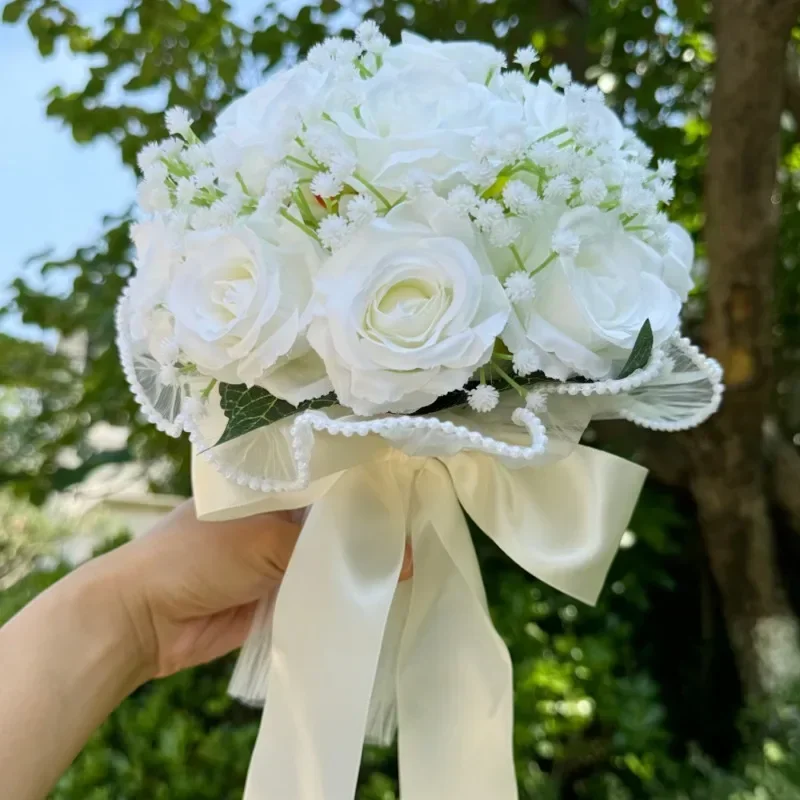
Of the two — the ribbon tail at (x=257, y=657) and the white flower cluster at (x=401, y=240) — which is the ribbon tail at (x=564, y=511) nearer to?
the white flower cluster at (x=401, y=240)

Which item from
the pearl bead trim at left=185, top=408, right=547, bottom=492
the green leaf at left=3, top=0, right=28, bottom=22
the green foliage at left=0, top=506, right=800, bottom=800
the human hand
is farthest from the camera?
the green leaf at left=3, top=0, right=28, bottom=22

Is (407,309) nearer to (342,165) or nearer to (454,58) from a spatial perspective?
(342,165)

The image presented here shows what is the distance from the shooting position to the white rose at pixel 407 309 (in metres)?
0.39

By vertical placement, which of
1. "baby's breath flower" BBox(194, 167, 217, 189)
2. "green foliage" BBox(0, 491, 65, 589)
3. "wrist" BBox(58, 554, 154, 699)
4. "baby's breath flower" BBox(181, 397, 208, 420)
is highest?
"baby's breath flower" BBox(194, 167, 217, 189)

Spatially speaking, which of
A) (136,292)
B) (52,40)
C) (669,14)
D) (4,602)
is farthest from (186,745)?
(669,14)

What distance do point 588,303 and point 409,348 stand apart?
114 millimetres

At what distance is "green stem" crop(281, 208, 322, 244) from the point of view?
1.41ft

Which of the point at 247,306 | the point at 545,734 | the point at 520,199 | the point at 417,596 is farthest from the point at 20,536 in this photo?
the point at 520,199

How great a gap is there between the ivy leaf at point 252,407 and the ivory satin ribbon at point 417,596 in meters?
0.05

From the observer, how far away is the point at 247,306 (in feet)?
1.35

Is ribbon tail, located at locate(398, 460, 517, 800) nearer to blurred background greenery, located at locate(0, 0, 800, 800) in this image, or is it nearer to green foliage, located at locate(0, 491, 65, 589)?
blurred background greenery, located at locate(0, 0, 800, 800)

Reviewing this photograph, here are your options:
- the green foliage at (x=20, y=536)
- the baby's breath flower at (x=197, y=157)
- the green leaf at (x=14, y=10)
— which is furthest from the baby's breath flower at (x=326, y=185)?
A: the green foliage at (x=20, y=536)

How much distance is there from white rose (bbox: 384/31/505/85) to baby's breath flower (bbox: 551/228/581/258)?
0.15 m

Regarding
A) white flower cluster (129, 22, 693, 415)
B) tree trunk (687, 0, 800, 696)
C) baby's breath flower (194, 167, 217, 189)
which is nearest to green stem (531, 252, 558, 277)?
white flower cluster (129, 22, 693, 415)
